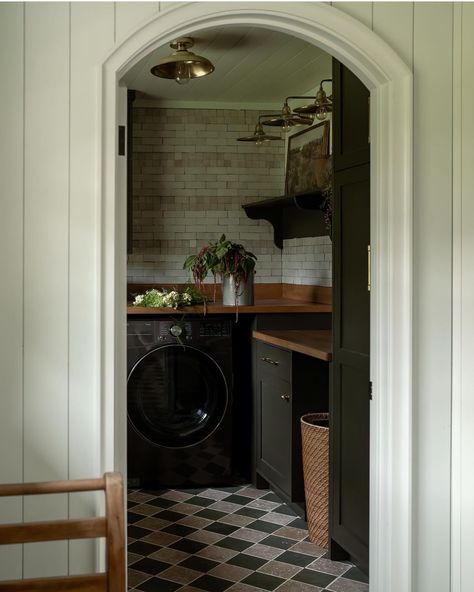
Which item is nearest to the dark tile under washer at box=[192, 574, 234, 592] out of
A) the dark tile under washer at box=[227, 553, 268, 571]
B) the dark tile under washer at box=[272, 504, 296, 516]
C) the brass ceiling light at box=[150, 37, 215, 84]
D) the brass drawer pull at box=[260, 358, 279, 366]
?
the dark tile under washer at box=[227, 553, 268, 571]

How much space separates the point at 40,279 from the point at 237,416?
9.65ft

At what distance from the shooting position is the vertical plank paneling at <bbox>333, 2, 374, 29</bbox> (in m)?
2.62

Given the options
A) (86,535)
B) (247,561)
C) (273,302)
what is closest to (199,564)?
(247,561)

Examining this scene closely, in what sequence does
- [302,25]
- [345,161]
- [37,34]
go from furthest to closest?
[345,161], [302,25], [37,34]

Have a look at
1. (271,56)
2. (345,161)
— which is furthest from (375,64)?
(271,56)

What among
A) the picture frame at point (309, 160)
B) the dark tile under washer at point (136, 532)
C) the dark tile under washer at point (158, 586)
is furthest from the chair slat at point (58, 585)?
the picture frame at point (309, 160)

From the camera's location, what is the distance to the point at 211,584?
11.4ft

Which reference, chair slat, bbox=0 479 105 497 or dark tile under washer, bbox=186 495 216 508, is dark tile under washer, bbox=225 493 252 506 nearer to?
dark tile under washer, bbox=186 495 216 508

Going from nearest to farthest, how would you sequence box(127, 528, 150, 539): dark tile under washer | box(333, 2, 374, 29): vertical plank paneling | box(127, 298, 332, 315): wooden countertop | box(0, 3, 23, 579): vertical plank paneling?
box(0, 3, 23, 579): vertical plank paneling, box(333, 2, 374, 29): vertical plank paneling, box(127, 528, 150, 539): dark tile under washer, box(127, 298, 332, 315): wooden countertop

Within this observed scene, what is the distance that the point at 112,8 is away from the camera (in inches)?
97.3

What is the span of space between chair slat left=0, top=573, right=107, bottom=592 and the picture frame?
3609 millimetres

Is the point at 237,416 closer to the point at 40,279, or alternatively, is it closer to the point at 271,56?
the point at 271,56

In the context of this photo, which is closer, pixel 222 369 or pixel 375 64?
pixel 375 64

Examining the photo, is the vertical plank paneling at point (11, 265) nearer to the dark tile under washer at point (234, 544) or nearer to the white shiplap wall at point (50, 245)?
the white shiplap wall at point (50, 245)
